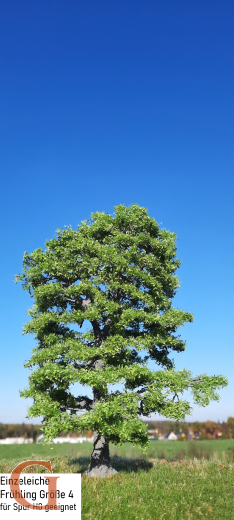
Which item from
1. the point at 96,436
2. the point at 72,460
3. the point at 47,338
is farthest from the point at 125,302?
the point at 72,460

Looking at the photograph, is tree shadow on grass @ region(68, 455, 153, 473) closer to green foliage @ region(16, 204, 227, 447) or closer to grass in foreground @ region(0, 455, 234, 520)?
grass in foreground @ region(0, 455, 234, 520)

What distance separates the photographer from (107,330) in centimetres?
2161

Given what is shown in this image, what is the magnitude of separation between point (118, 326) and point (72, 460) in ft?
40.3

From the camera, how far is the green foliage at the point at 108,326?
57.5 feet

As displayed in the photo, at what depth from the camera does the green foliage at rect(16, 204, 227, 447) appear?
17.5 meters

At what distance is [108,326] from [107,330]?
577 mm

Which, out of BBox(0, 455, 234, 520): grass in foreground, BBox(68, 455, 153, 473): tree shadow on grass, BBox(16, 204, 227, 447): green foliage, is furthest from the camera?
BBox(68, 455, 153, 473): tree shadow on grass

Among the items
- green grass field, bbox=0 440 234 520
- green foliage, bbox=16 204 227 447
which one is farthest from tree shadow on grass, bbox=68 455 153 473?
green foliage, bbox=16 204 227 447

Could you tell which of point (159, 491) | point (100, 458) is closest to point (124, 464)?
point (100, 458)

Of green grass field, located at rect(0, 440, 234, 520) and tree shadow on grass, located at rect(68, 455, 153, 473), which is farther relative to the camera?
tree shadow on grass, located at rect(68, 455, 153, 473)

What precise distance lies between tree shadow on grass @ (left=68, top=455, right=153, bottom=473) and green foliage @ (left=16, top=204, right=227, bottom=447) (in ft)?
13.8

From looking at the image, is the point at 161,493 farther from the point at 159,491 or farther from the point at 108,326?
the point at 108,326

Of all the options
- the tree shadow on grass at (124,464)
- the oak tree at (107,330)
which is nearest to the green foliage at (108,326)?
the oak tree at (107,330)

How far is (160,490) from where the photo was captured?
52.9ft
